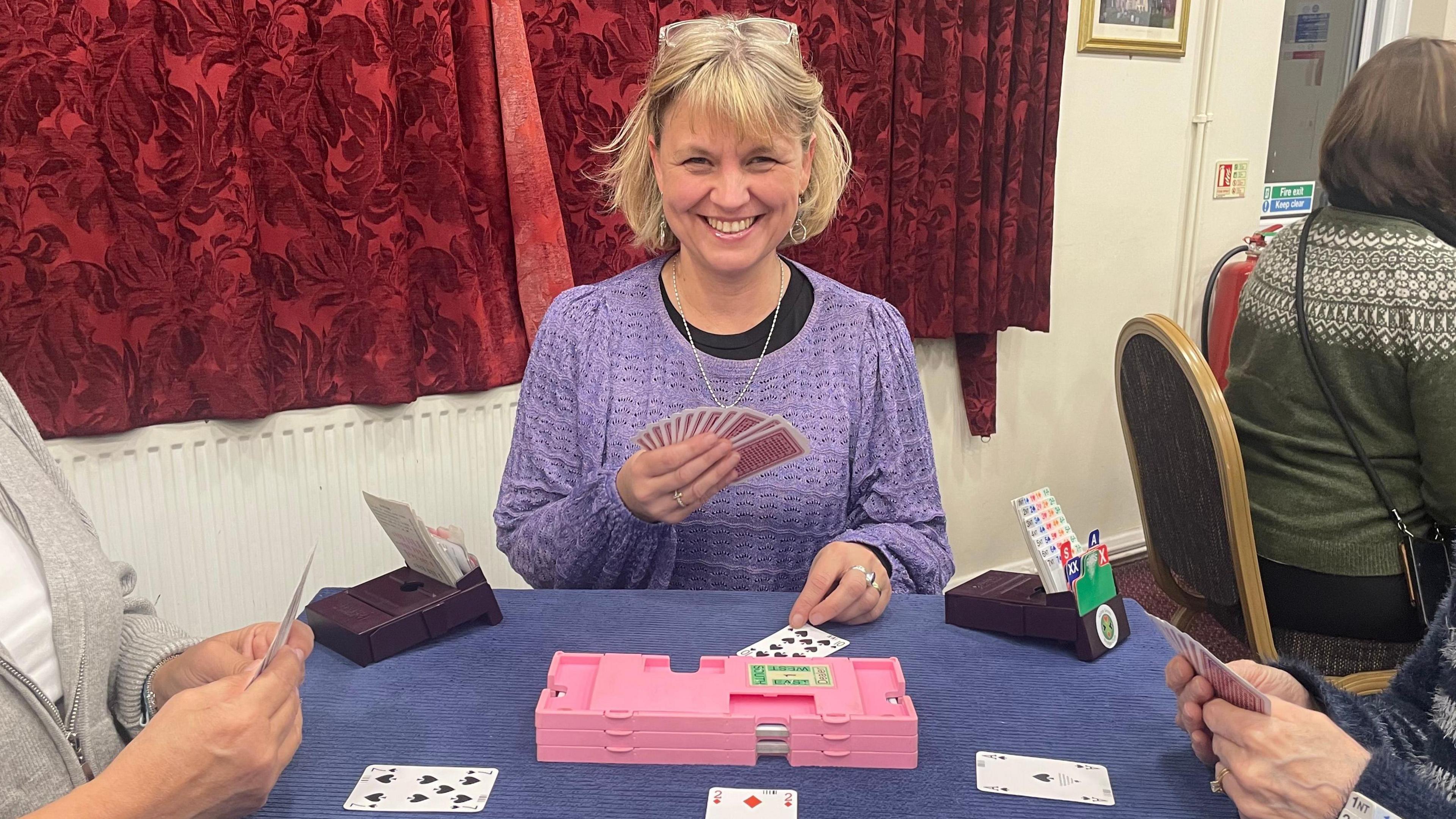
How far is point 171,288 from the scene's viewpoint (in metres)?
2.03

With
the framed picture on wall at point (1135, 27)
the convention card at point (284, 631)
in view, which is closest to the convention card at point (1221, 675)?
the convention card at point (284, 631)

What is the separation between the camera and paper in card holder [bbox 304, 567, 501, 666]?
1.21m

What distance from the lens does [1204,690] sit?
1.00m

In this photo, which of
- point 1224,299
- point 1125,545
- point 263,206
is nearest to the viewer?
point 263,206

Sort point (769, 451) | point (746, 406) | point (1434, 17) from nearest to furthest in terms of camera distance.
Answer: point (769, 451)
point (746, 406)
point (1434, 17)

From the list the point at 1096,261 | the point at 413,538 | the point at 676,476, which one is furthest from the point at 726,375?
the point at 1096,261

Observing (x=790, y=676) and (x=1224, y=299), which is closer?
(x=790, y=676)

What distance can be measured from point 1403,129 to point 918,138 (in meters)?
1.26

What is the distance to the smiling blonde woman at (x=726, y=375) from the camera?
1.56 m

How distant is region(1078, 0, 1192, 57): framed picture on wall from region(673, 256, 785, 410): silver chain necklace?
6.57 ft

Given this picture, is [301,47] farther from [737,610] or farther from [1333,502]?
[1333,502]

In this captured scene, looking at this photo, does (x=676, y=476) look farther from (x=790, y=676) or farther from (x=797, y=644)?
(x=790, y=676)

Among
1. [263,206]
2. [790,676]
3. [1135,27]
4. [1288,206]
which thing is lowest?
[790,676]

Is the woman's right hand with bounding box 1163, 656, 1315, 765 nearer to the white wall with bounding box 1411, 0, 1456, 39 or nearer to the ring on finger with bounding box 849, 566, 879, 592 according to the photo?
the ring on finger with bounding box 849, 566, 879, 592
